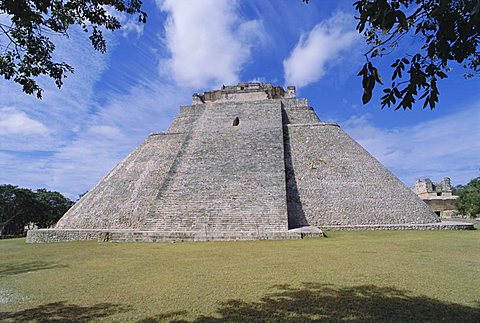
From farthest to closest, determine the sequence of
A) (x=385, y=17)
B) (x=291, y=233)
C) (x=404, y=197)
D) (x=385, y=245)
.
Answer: (x=404, y=197), (x=291, y=233), (x=385, y=245), (x=385, y=17)

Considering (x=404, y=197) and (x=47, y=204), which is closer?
(x=404, y=197)

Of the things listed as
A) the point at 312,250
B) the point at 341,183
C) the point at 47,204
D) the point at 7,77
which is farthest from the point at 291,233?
the point at 47,204

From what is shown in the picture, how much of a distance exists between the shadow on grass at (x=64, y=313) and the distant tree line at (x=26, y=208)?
26.4 m

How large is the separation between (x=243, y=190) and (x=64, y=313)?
33.8ft

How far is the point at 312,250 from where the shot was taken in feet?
26.9

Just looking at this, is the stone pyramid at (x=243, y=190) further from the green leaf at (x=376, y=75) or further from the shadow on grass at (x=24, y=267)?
the green leaf at (x=376, y=75)

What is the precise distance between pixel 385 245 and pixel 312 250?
241 cm

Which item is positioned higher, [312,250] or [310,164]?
[310,164]

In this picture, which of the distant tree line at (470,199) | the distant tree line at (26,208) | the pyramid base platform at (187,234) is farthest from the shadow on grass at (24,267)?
the distant tree line at (470,199)

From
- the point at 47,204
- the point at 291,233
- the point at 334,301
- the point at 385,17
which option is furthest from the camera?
the point at 47,204

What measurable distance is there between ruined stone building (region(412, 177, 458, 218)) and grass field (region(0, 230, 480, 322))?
2239cm

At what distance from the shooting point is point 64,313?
3844 millimetres

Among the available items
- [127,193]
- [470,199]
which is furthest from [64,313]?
[470,199]

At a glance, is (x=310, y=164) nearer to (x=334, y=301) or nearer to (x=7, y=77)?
(x=334, y=301)
